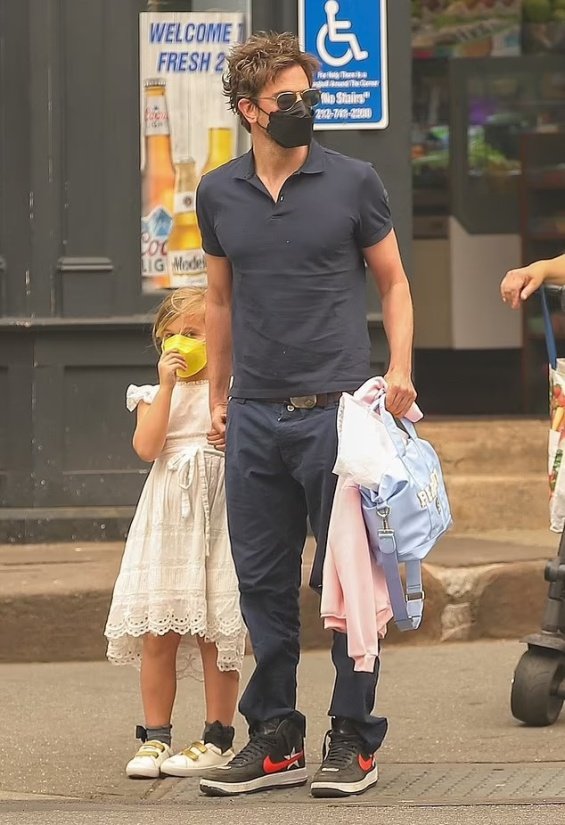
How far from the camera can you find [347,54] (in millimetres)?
7754

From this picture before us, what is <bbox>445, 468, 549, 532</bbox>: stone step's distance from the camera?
7953 mm

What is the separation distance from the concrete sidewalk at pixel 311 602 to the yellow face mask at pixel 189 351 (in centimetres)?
181

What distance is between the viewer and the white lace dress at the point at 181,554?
5016mm

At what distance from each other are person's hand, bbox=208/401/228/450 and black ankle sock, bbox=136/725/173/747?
2.81 ft

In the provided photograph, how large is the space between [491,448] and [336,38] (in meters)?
2.00

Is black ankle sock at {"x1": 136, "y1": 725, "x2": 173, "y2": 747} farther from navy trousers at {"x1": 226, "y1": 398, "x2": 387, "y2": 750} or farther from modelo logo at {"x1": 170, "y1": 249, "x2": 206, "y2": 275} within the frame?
modelo logo at {"x1": 170, "y1": 249, "x2": 206, "y2": 275}

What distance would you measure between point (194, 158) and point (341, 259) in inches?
135

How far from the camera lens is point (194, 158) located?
26.1 ft

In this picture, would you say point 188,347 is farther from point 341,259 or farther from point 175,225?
point 175,225

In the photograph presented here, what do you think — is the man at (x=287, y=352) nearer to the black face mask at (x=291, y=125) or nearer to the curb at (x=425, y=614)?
the black face mask at (x=291, y=125)

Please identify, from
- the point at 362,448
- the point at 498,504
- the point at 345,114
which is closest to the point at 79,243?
the point at 345,114

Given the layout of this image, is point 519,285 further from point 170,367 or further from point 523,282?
point 170,367

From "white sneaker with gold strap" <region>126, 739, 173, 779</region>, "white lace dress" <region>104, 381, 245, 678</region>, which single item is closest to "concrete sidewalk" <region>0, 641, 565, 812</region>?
"white sneaker with gold strap" <region>126, 739, 173, 779</region>

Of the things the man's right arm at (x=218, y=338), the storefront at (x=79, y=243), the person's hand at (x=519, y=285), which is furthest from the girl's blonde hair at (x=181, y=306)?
the storefront at (x=79, y=243)
